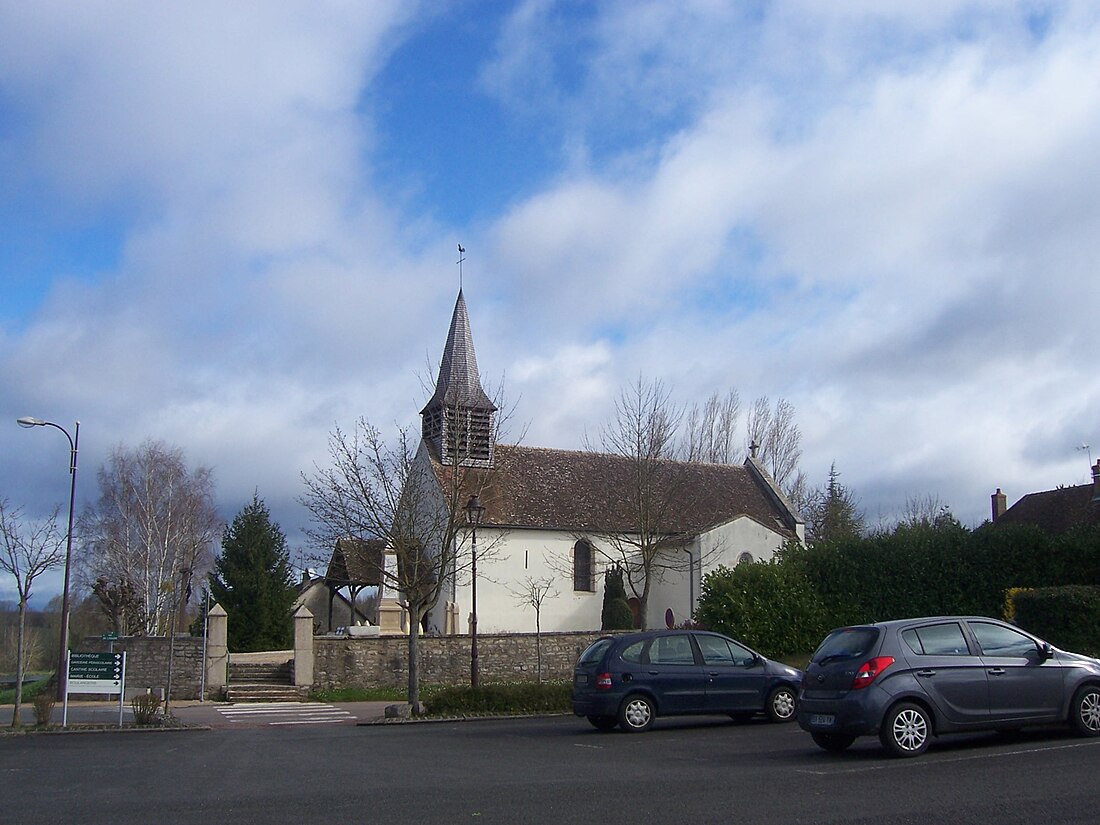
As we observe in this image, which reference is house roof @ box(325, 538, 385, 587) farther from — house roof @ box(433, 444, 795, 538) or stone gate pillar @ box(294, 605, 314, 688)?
house roof @ box(433, 444, 795, 538)

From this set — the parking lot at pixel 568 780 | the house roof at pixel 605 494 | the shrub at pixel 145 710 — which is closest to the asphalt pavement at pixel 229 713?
the shrub at pixel 145 710

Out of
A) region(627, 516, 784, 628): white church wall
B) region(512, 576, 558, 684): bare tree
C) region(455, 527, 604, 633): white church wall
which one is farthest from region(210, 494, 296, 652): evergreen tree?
region(627, 516, 784, 628): white church wall

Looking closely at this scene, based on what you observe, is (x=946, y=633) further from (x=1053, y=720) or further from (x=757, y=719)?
(x=757, y=719)

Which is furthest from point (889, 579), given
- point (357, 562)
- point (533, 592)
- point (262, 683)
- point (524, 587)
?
point (524, 587)

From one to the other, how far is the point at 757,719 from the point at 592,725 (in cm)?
290

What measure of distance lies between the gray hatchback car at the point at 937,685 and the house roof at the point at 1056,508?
32.0 m

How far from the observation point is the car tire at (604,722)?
16203mm

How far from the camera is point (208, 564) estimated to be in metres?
50.0

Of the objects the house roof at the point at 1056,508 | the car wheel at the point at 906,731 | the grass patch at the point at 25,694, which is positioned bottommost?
the grass patch at the point at 25,694

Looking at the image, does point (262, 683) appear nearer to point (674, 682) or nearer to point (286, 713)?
point (286, 713)

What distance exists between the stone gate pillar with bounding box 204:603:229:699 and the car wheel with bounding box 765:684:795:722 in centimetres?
1680

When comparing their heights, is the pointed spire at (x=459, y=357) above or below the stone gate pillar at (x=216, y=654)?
above

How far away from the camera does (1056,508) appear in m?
44.5

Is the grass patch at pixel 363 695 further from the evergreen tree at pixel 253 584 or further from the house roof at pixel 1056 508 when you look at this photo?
the house roof at pixel 1056 508
